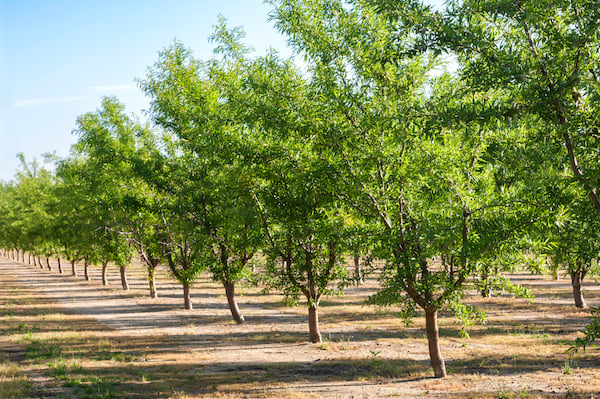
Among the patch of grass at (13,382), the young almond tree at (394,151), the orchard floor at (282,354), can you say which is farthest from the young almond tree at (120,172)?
the young almond tree at (394,151)

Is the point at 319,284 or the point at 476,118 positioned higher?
the point at 476,118

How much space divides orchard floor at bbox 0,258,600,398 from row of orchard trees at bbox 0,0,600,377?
1990 millimetres

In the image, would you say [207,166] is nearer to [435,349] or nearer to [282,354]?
[282,354]

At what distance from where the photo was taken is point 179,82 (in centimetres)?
1997

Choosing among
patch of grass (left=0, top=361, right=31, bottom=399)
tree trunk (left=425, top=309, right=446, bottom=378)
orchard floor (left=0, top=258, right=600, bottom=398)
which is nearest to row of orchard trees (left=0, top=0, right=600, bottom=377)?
tree trunk (left=425, top=309, right=446, bottom=378)

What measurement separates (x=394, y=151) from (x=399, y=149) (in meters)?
0.31

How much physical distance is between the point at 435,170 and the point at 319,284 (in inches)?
287

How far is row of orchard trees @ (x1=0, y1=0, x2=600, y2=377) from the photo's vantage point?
7359 millimetres

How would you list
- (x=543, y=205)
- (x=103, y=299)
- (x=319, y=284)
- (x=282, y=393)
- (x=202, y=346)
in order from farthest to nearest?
(x=103, y=299)
(x=202, y=346)
(x=319, y=284)
(x=282, y=393)
(x=543, y=205)

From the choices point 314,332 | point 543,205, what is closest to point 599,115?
point 543,205

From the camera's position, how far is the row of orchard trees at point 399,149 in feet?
24.1

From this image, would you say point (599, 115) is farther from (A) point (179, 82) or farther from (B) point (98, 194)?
(B) point (98, 194)

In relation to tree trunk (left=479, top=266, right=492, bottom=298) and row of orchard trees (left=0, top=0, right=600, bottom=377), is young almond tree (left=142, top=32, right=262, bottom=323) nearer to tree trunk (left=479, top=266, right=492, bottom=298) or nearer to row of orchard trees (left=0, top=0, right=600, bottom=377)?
row of orchard trees (left=0, top=0, right=600, bottom=377)

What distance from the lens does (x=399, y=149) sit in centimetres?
1177
